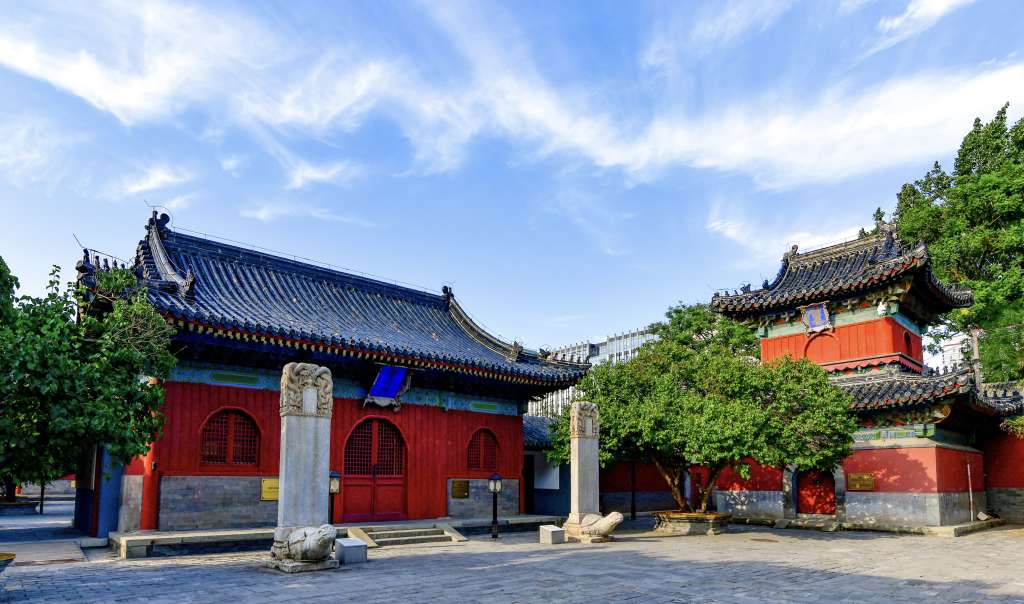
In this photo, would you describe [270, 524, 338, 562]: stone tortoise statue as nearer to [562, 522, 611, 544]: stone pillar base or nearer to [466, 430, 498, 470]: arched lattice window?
[562, 522, 611, 544]: stone pillar base

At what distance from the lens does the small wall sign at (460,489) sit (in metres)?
19.0

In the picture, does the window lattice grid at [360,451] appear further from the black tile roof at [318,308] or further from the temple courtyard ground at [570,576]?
the temple courtyard ground at [570,576]

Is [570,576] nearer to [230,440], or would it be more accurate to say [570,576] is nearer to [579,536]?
[579,536]

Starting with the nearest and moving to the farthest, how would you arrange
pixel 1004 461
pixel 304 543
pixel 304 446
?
1. pixel 304 543
2. pixel 304 446
3. pixel 1004 461

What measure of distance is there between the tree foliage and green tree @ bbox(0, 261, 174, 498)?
1087 cm

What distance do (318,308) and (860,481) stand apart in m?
15.3

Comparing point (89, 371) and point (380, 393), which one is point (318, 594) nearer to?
point (89, 371)

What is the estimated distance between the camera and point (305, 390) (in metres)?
12.2

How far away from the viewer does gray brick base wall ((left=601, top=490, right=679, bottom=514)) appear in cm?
2461

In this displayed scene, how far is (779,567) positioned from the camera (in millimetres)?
12078

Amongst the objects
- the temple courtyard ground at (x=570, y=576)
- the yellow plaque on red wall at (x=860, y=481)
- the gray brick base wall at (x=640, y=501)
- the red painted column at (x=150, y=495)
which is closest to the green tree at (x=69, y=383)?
the temple courtyard ground at (x=570, y=576)

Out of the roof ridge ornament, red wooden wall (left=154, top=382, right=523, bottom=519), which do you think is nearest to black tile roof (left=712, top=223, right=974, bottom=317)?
red wooden wall (left=154, top=382, right=523, bottom=519)

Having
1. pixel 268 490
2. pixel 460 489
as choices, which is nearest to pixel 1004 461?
pixel 460 489

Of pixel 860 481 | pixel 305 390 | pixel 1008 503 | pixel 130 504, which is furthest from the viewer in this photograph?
pixel 1008 503
